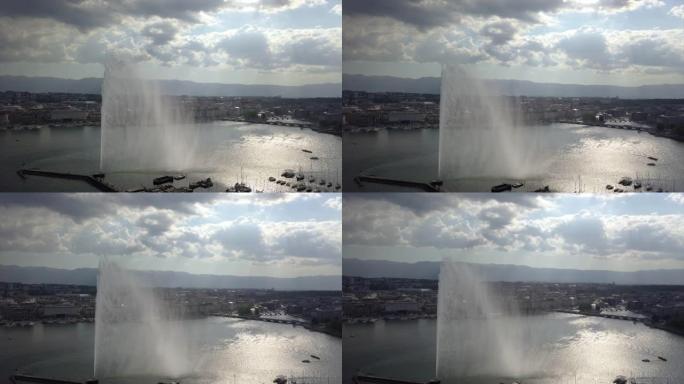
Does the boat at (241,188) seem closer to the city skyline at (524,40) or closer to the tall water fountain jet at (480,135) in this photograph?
the city skyline at (524,40)

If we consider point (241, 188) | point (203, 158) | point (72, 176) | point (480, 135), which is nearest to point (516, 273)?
point (480, 135)

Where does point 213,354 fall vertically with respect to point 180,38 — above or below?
below

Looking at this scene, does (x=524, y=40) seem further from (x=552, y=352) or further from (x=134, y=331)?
(x=134, y=331)

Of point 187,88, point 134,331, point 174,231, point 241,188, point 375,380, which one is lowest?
point 375,380

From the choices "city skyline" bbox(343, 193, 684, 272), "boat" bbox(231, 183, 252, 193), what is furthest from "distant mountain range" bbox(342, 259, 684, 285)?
"boat" bbox(231, 183, 252, 193)

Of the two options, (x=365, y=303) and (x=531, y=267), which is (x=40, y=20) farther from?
(x=531, y=267)

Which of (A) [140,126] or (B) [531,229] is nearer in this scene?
(B) [531,229]

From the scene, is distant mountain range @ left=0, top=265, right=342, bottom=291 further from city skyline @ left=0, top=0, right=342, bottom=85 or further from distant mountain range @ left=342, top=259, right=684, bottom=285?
city skyline @ left=0, top=0, right=342, bottom=85
